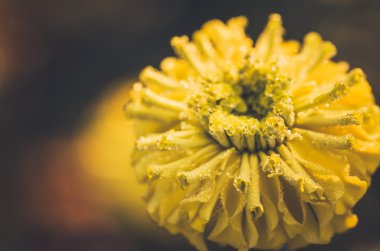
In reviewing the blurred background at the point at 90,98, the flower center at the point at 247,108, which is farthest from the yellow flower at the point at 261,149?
the blurred background at the point at 90,98

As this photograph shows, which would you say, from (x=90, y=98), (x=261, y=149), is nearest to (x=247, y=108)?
(x=261, y=149)

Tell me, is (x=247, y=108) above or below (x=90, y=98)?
below

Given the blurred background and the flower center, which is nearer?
the flower center

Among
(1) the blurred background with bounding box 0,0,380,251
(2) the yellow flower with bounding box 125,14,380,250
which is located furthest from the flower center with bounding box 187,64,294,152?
(1) the blurred background with bounding box 0,0,380,251

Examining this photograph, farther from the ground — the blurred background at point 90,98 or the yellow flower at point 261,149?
the blurred background at point 90,98

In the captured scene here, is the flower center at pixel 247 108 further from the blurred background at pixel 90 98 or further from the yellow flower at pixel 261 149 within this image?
the blurred background at pixel 90 98

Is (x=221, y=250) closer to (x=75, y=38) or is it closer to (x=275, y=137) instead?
(x=275, y=137)

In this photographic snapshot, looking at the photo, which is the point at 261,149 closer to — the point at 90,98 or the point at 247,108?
the point at 247,108

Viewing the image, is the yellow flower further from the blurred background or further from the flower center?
the blurred background
